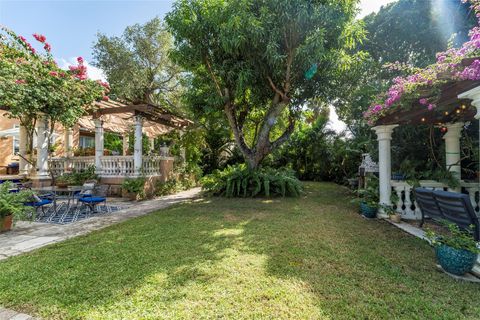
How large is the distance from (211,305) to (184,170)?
11.1 meters

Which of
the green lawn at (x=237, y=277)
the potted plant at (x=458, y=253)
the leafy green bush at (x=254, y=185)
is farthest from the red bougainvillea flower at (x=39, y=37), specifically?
the potted plant at (x=458, y=253)

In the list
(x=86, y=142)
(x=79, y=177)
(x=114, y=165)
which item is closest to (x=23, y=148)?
(x=79, y=177)

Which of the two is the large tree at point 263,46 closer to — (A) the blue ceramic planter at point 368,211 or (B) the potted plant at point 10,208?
(A) the blue ceramic planter at point 368,211

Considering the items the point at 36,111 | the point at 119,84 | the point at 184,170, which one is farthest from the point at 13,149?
the point at 184,170

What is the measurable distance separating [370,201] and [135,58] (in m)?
16.4

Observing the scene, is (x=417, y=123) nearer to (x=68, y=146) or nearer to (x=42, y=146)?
(x=42, y=146)

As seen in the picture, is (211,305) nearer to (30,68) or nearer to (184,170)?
(30,68)

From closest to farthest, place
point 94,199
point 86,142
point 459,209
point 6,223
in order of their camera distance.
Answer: point 459,209
point 6,223
point 94,199
point 86,142

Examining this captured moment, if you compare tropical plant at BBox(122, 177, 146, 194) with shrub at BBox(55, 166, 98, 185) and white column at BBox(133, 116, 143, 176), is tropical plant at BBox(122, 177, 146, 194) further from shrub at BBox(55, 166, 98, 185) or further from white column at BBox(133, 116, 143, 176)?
shrub at BBox(55, 166, 98, 185)

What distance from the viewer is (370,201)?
6543 mm

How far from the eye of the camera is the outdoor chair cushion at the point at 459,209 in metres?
3.47

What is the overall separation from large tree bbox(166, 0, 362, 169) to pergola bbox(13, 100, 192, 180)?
2.92 meters

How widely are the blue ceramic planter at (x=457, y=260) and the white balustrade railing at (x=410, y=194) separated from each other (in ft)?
10.5

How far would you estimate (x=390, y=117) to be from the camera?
5695 millimetres
